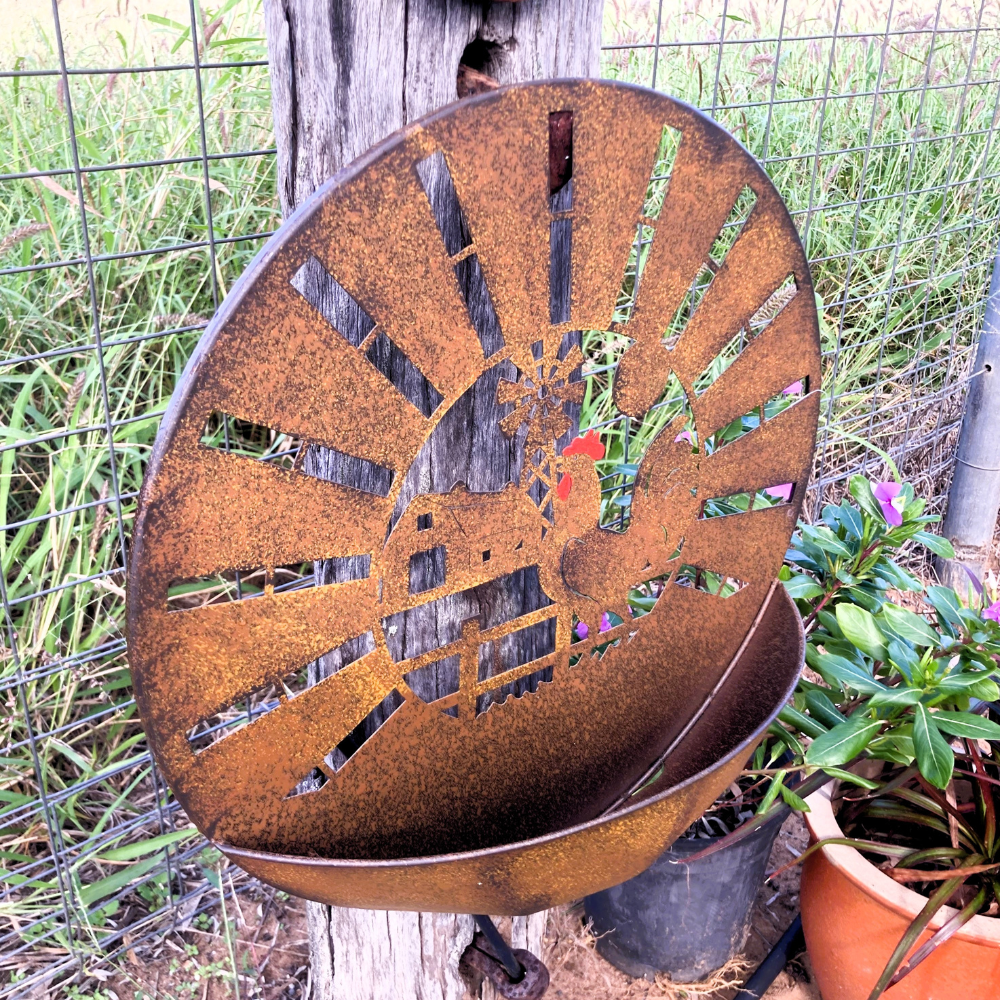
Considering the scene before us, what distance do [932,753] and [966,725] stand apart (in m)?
0.06

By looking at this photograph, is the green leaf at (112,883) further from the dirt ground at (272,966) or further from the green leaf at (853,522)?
the green leaf at (853,522)

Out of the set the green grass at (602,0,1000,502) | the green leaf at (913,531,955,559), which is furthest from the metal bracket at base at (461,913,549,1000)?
the green grass at (602,0,1000,502)

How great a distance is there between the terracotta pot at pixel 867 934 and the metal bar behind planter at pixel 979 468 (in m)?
1.44

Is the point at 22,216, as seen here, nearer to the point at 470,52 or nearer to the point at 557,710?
the point at 470,52

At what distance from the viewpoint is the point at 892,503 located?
5.00ft

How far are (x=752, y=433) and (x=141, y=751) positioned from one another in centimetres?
149

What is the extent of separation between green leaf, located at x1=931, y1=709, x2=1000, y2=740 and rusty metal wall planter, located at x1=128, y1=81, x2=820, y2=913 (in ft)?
1.09

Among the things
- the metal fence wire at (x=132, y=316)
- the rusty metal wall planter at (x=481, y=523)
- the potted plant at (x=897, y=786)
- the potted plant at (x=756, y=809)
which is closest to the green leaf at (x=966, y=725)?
the potted plant at (x=897, y=786)

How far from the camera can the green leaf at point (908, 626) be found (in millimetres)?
1268

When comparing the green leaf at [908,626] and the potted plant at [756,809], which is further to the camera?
the potted plant at [756,809]

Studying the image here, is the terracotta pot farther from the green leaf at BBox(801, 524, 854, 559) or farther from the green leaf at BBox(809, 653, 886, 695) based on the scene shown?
the green leaf at BBox(801, 524, 854, 559)

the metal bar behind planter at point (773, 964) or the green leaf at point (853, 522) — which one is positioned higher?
the green leaf at point (853, 522)

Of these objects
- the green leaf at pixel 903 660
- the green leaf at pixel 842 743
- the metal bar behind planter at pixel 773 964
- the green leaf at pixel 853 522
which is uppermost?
the green leaf at pixel 853 522

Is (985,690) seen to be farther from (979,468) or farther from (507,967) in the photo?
(979,468)
